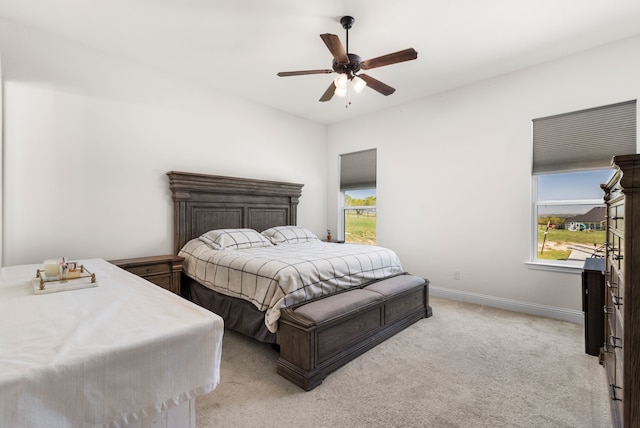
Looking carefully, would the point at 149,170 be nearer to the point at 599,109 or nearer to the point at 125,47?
the point at 125,47

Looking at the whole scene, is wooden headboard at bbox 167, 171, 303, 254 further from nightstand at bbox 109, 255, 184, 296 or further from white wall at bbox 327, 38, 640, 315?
white wall at bbox 327, 38, 640, 315

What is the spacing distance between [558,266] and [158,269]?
422 cm

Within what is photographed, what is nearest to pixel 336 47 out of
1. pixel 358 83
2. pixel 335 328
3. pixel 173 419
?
pixel 358 83

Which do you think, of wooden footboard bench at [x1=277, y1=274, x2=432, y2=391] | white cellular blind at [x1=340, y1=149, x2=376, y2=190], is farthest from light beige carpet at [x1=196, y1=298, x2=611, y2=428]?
white cellular blind at [x1=340, y1=149, x2=376, y2=190]

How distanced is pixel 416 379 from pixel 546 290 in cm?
216

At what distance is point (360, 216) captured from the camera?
16.9 feet

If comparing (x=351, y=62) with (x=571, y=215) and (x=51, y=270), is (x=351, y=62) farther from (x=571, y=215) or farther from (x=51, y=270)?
(x=571, y=215)

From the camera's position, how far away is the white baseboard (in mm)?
3070

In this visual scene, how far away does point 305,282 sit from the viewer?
7.81 feet

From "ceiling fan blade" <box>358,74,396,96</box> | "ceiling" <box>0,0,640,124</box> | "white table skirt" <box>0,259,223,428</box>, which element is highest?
"ceiling" <box>0,0,640,124</box>

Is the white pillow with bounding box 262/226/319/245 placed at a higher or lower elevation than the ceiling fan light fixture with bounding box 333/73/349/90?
lower

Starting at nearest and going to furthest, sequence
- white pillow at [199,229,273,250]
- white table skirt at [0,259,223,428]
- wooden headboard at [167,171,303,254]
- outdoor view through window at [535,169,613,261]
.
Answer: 1. white table skirt at [0,259,223,428]
2. outdoor view through window at [535,169,613,261]
3. white pillow at [199,229,273,250]
4. wooden headboard at [167,171,303,254]

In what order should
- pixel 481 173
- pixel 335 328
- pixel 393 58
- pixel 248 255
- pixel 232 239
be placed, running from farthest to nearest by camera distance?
1. pixel 481 173
2. pixel 232 239
3. pixel 248 255
4. pixel 393 58
5. pixel 335 328

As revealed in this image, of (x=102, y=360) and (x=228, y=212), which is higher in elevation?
(x=228, y=212)
